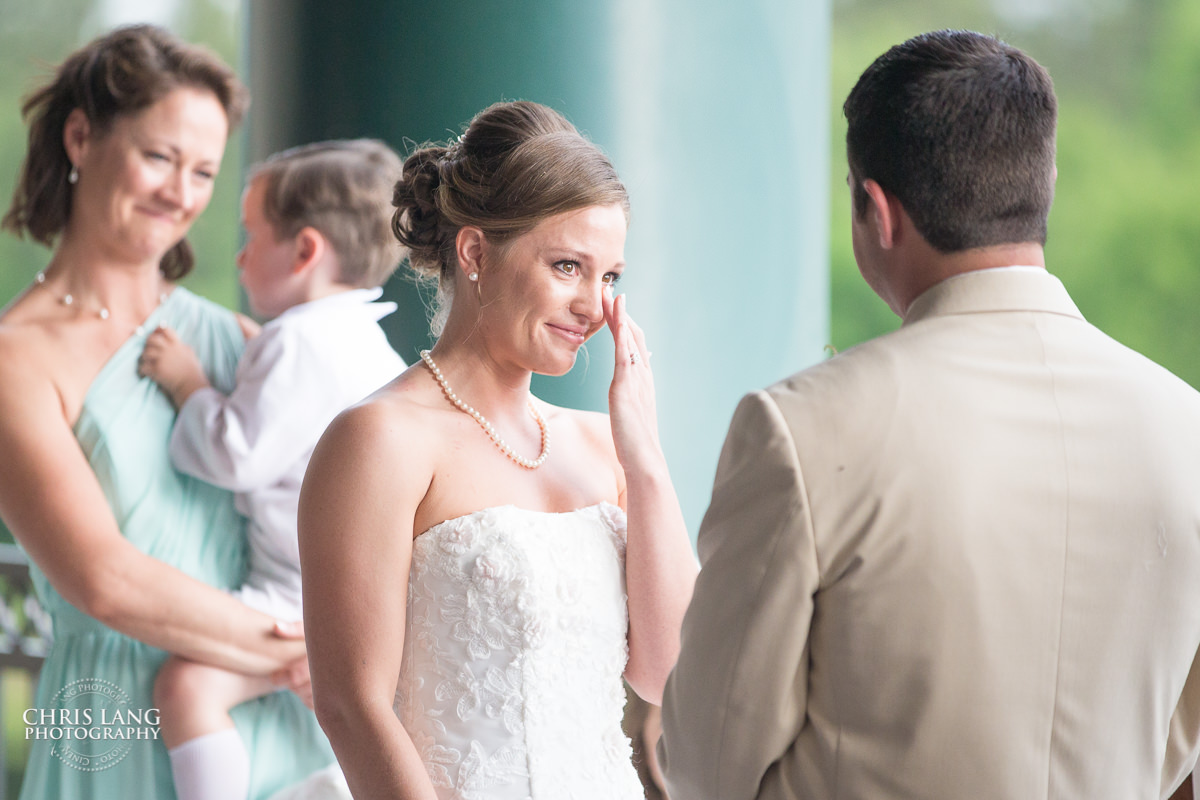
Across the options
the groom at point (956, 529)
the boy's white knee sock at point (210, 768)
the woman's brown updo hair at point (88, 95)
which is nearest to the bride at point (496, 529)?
the groom at point (956, 529)

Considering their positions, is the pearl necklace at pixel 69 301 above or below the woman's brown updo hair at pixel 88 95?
below

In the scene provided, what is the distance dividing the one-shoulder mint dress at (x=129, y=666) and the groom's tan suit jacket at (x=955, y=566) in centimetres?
150

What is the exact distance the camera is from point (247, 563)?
2615 mm

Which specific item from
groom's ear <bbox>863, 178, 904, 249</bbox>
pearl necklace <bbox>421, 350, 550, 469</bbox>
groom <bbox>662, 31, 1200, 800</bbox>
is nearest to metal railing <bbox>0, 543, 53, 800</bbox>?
pearl necklace <bbox>421, 350, 550, 469</bbox>

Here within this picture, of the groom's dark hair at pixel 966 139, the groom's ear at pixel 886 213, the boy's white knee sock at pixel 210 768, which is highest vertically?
the groom's dark hair at pixel 966 139

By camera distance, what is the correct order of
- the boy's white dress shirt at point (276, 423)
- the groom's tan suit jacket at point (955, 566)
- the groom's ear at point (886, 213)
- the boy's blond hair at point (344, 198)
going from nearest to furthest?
the groom's tan suit jacket at point (955, 566)
the groom's ear at point (886, 213)
the boy's white dress shirt at point (276, 423)
the boy's blond hair at point (344, 198)

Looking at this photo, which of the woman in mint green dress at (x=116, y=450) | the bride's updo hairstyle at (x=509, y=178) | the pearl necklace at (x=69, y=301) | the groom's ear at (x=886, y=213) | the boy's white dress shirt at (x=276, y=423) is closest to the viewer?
the groom's ear at (x=886, y=213)

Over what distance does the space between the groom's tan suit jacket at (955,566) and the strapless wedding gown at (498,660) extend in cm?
54

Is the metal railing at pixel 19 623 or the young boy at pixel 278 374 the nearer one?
the young boy at pixel 278 374

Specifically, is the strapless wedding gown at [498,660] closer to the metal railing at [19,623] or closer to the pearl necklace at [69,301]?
the pearl necklace at [69,301]

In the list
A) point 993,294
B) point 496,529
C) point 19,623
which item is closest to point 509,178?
point 496,529

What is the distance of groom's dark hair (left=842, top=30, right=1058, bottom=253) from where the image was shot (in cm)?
125

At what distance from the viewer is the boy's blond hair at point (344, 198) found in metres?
2.69

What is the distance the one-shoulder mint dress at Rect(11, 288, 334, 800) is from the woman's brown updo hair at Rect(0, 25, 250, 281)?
364 mm
